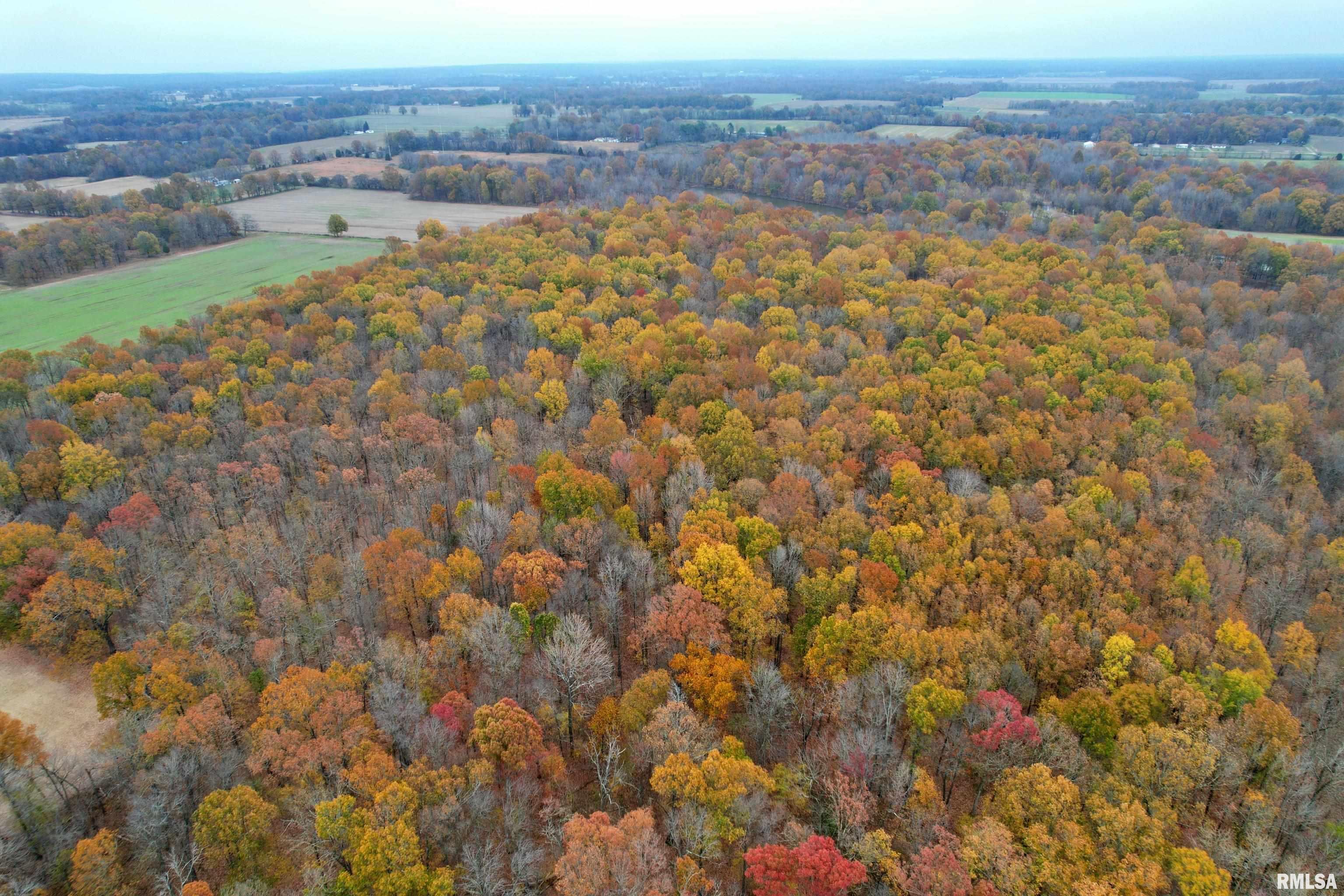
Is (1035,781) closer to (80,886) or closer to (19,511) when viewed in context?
(80,886)

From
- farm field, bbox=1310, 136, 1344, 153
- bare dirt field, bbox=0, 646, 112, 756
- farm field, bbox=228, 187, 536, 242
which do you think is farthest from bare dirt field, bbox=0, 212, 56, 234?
farm field, bbox=1310, 136, 1344, 153

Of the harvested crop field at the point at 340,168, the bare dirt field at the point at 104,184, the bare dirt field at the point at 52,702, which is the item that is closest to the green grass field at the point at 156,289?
the bare dirt field at the point at 104,184

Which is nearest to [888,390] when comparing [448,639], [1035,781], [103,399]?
[1035,781]

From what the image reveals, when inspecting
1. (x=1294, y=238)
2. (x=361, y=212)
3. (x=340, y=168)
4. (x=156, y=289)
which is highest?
(x=340, y=168)

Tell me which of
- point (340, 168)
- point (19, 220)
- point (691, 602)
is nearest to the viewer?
point (691, 602)

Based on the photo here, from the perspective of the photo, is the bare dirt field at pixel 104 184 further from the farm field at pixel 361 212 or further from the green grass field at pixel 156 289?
the green grass field at pixel 156 289

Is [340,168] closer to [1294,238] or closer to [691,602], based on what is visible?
[691,602]

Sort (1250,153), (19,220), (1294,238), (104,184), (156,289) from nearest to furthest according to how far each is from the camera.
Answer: (156,289), (1294,238), (19,220), (104,184), (1250,153)

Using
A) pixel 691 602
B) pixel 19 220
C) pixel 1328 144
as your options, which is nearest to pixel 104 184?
pixel 19 220

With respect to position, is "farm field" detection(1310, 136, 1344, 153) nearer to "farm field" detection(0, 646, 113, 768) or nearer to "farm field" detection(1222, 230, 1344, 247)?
"farm field" detection(1222, 230, 1344, 247)
